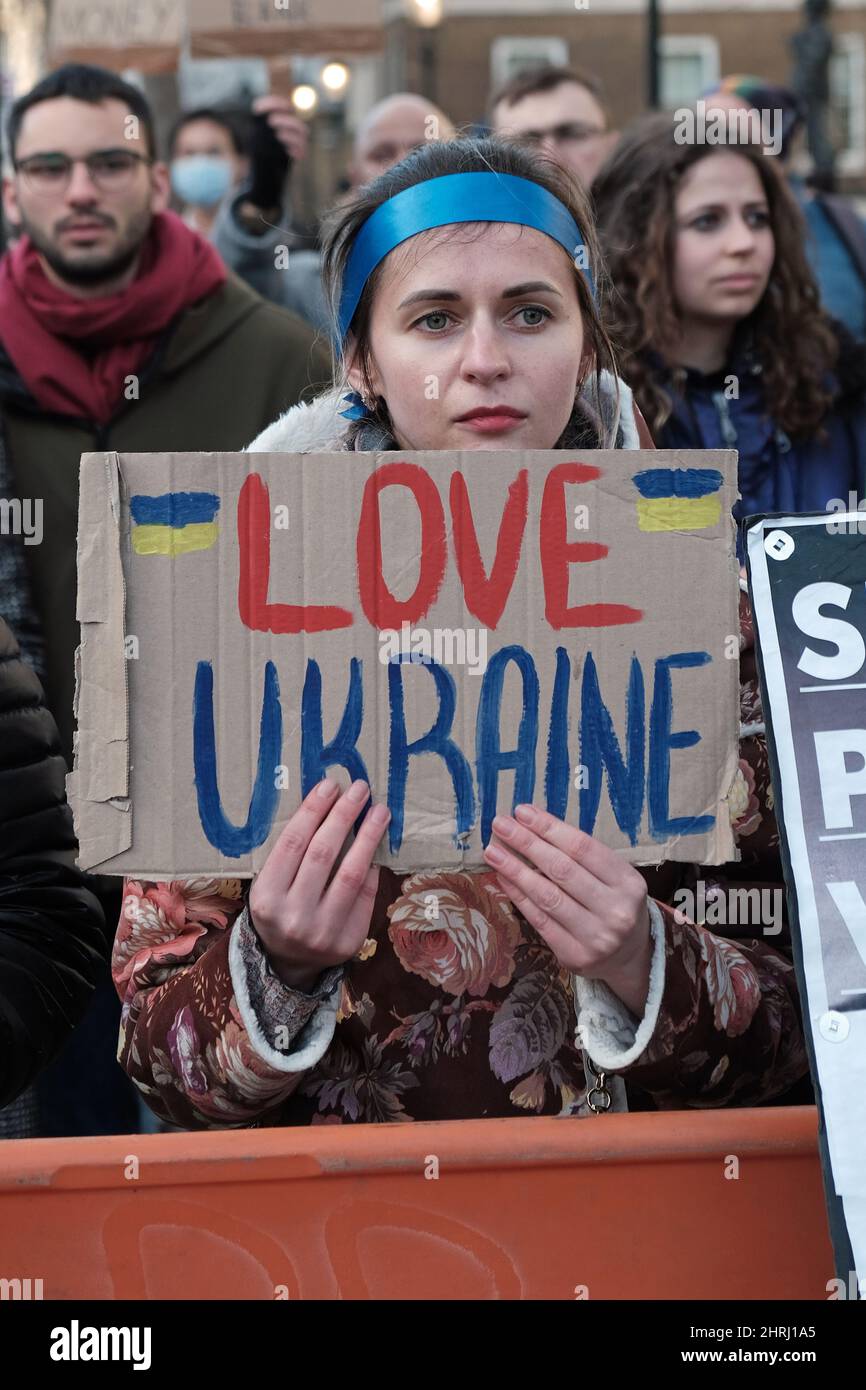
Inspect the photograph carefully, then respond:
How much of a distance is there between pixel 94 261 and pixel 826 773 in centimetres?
279

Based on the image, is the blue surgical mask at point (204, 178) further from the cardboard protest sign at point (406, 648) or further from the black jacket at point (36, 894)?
the cardboard protest sign at point (406, 648)

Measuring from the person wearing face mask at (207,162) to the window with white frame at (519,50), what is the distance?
24.8 meters

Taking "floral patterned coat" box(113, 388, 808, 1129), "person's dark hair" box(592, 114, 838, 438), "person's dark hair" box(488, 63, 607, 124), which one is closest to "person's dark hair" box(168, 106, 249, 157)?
"person's dark hair" box(488, 63, 607, 124)

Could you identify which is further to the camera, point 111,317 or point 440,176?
point 111,317

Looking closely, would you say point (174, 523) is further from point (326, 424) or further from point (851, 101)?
point (851, 101)

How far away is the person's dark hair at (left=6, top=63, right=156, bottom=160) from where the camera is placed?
4.16 m

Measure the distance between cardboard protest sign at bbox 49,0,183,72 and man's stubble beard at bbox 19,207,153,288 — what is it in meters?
2.86

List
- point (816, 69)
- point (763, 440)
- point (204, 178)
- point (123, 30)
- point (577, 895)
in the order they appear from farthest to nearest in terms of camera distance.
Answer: point (816, 69)
point (123, 30)
point (204, 178)
point (763, 440)
point (577, 895)

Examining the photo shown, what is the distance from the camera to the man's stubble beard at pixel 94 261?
4.07 m

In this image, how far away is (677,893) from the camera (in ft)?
6.75

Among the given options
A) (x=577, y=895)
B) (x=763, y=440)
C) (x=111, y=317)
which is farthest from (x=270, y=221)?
(x=577, y=895)

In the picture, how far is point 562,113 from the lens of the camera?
5.19 m

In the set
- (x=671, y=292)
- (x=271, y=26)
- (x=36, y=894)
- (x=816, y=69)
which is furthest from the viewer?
(x=816, y=69)

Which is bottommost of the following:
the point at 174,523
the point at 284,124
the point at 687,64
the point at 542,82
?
the point at 174,523
